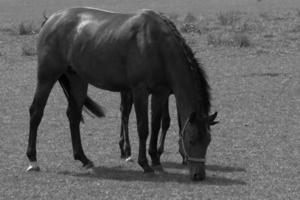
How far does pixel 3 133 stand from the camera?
12.5 m

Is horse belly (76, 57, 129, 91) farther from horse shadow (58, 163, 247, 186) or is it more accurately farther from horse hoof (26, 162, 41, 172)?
horse hoof (26, 162, 41, 172)

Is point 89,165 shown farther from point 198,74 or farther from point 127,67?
point 198,74

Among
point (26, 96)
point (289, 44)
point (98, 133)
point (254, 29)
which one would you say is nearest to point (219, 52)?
point (289, 44)

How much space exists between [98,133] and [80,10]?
9.02ft

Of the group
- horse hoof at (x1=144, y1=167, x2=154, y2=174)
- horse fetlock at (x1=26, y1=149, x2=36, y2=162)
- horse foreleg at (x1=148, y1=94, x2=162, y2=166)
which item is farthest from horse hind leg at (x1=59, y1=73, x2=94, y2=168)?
horse hoof at (x1=144, y1=167, x2=154, y2=174)

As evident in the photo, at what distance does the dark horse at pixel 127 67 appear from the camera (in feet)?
29.9

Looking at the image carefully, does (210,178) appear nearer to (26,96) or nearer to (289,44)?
(26,96)

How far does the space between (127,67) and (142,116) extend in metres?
0.61

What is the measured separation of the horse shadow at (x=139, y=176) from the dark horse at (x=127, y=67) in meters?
0.15

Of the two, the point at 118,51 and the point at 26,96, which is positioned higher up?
the point at 118,51

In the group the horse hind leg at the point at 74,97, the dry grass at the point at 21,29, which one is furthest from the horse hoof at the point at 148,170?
the dry grass at the point at 21,29

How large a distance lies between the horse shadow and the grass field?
0.01 metres

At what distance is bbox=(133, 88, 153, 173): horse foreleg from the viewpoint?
9.38 meters

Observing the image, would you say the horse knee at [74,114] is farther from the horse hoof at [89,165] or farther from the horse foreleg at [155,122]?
the horse foreleg at [155,122]
